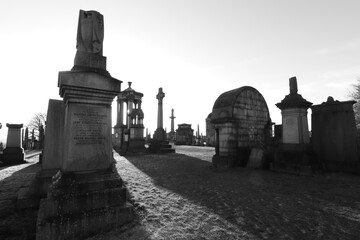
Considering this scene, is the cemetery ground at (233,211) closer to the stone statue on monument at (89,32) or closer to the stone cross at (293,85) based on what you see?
the stone statue on monument at (89,32)

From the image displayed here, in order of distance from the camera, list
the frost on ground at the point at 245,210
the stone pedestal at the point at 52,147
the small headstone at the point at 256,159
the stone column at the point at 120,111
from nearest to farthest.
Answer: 1. the frost on ground at the point at 245,210
2. the stone pedestal at the point at 52,147
3. the small headstone at the point at 256,159
4. the stone column at the point at 120,111

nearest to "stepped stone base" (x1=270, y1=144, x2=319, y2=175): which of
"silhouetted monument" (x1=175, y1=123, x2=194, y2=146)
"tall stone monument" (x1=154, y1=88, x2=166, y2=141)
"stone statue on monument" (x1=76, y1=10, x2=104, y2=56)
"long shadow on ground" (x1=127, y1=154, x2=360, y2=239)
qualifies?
"long shadow on ground" (x1=127, y1=154, x2=360, y2=239)

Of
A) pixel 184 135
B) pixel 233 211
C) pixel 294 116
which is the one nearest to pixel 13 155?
pixel 233 211

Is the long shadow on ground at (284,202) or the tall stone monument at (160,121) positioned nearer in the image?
the long shadow on ground at (284,202)

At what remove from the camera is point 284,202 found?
12.4 ft

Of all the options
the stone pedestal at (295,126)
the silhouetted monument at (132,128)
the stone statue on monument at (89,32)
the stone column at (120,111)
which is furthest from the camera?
the stone column at (120,111)

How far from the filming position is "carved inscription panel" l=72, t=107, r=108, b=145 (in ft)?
10.1

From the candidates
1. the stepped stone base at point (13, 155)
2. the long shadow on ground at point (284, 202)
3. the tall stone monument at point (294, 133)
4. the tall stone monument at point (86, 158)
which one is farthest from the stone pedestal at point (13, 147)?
the tall stone monument at point (294, 133)

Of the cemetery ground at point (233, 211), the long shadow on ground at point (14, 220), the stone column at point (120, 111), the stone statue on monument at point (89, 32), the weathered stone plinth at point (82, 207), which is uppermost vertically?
the stone column at point (120, 111)

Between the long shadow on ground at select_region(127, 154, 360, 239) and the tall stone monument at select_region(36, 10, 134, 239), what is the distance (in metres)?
1.95

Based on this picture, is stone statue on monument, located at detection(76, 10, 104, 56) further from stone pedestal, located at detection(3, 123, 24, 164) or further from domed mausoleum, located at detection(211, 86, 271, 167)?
stone pedestal, located at detection(3, 123, 24, 164)

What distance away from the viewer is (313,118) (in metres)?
7.31

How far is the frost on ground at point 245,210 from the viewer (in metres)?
2.63

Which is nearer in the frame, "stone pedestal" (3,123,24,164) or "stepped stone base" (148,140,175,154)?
"stone pedestal" (3,123,24,164)
